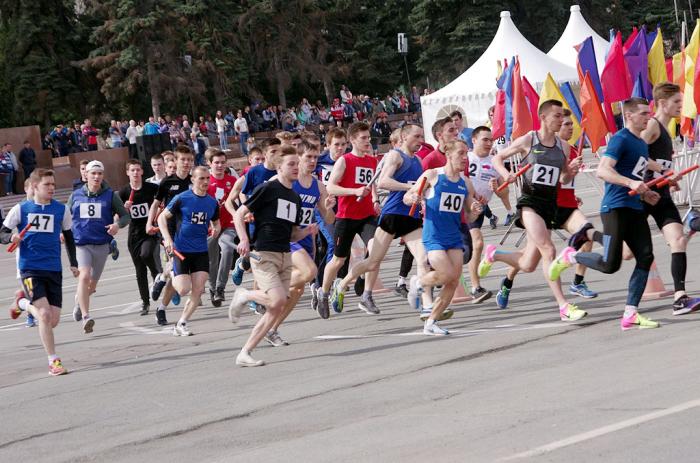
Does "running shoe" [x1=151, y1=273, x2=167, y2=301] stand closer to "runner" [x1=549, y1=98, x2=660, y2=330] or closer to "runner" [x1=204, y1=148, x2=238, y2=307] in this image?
"runner" [x1=204, y1=148, x2=238, y2=307]

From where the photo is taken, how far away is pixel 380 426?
7.21m

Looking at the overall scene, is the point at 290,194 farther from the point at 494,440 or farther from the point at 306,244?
the point at 494,440

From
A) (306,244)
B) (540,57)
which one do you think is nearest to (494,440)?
(306,244)

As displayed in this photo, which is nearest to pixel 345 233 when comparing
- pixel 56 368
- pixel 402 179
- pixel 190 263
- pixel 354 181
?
pixel 354 181

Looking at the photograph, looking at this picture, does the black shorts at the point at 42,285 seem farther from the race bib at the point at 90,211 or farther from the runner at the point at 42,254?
the race bib at the point at 90,211

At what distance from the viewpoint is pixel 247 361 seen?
32.7 feet

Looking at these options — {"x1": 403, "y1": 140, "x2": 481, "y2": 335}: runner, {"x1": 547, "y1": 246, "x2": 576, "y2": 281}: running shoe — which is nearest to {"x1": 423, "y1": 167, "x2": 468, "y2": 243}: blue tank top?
{"x1": 403, "y1": 140, "x2": 481, "y2": 335}: runner

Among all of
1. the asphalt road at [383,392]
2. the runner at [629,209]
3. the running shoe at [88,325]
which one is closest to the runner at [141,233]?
the running shoe at [88,325]

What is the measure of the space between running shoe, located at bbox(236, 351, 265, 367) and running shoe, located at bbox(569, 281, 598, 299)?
3.67m

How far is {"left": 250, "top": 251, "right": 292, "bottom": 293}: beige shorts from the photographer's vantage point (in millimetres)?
10117

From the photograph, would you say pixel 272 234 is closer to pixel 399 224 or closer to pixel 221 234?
pixel 399 224

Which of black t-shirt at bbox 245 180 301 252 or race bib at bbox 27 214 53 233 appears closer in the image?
black t-shirt at bbox 245 180 301 252

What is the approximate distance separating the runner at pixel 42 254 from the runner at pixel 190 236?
4.44 feet

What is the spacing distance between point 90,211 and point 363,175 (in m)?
3.45
